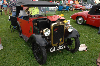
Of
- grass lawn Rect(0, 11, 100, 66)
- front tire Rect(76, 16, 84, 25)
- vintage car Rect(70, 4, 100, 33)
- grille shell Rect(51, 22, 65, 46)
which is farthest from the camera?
front tire Rect(76, 16, 84, 25)

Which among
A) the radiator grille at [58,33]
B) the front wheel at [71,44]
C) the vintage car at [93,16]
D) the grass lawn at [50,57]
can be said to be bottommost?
the grass lawn at [50,57]

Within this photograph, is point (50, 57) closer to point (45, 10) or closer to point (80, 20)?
point (45, 10)

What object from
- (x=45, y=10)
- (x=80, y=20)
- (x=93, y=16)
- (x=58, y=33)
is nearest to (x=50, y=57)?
(x=58, y=33)

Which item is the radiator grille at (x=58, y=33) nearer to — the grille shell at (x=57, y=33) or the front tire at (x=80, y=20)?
the grille shell at (x=57, y=33)

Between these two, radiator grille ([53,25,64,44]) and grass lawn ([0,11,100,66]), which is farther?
grass lawn ([0,11,100,66])

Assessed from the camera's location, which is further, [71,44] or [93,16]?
[93,16]

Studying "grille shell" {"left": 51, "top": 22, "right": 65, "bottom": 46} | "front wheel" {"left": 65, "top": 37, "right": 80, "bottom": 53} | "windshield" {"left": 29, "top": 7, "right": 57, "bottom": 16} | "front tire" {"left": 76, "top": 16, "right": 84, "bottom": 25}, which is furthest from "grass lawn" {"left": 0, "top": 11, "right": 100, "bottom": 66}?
"front tire" {"left": 76, "top": 16, "right": 84, "bottom": 25}

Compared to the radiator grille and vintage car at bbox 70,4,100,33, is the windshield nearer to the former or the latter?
the radiator grille

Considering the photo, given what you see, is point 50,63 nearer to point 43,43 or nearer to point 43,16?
point 43,43

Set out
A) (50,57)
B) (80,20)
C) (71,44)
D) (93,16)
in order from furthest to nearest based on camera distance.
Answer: (80,20) → (93,16) → (71,44) → (50,57)

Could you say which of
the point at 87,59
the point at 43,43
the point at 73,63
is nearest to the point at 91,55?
the point at 87,59

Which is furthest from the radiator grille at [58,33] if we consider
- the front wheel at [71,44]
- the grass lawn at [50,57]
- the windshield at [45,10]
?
the windshield at [45,10]

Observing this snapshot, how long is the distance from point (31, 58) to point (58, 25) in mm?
1658

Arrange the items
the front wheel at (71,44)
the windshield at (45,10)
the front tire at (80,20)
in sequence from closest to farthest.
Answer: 1. the front wheel at (71,44)
2. the windshield at (45,10)
3. the front tire at (80,20)
